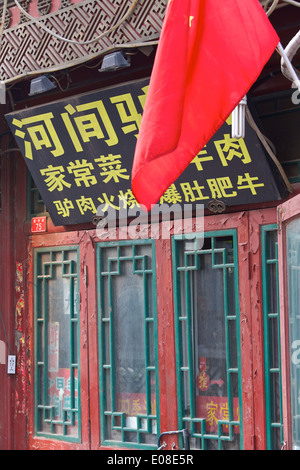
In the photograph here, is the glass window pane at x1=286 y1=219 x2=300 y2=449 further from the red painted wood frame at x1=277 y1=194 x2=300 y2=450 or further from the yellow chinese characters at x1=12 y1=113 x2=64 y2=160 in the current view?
the yellow chinese characters at x1=12 y1=113 x2=64 y2=160

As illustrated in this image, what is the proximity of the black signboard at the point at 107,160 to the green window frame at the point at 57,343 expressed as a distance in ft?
1.65

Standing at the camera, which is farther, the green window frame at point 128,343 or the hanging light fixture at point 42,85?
the green window frame at point 128,343

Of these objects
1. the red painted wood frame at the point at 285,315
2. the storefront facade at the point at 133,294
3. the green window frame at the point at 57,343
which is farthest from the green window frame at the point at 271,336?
the green window frame at the point at 57,343

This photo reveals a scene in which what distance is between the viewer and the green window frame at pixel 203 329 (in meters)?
5.50

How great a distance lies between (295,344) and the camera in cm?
438

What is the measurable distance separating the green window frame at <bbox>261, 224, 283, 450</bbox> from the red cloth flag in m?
1.80

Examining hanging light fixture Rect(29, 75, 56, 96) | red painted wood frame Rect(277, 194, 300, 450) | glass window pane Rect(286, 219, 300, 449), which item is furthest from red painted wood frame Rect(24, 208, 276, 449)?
hanging light fixture Rect(29, 75, 56, 96)

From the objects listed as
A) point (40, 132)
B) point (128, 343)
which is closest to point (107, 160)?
point (40, 132)

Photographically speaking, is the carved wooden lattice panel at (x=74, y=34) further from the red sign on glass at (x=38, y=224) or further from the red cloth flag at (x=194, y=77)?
the red sign on glass at (x=38, y=224)

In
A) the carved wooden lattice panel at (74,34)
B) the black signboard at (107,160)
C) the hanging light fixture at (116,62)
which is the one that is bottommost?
the black signboard at (107,160)

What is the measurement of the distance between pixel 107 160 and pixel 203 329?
164cm

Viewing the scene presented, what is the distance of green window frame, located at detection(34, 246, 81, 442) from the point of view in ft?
21.5

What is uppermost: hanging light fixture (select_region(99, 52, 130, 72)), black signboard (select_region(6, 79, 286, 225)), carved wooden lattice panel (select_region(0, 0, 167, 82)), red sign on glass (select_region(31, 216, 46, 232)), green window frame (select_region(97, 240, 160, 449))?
carved wooden lattice panel (select_region(0, 0, 167, 82))

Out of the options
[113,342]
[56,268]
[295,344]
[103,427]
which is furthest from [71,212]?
[295,344]
